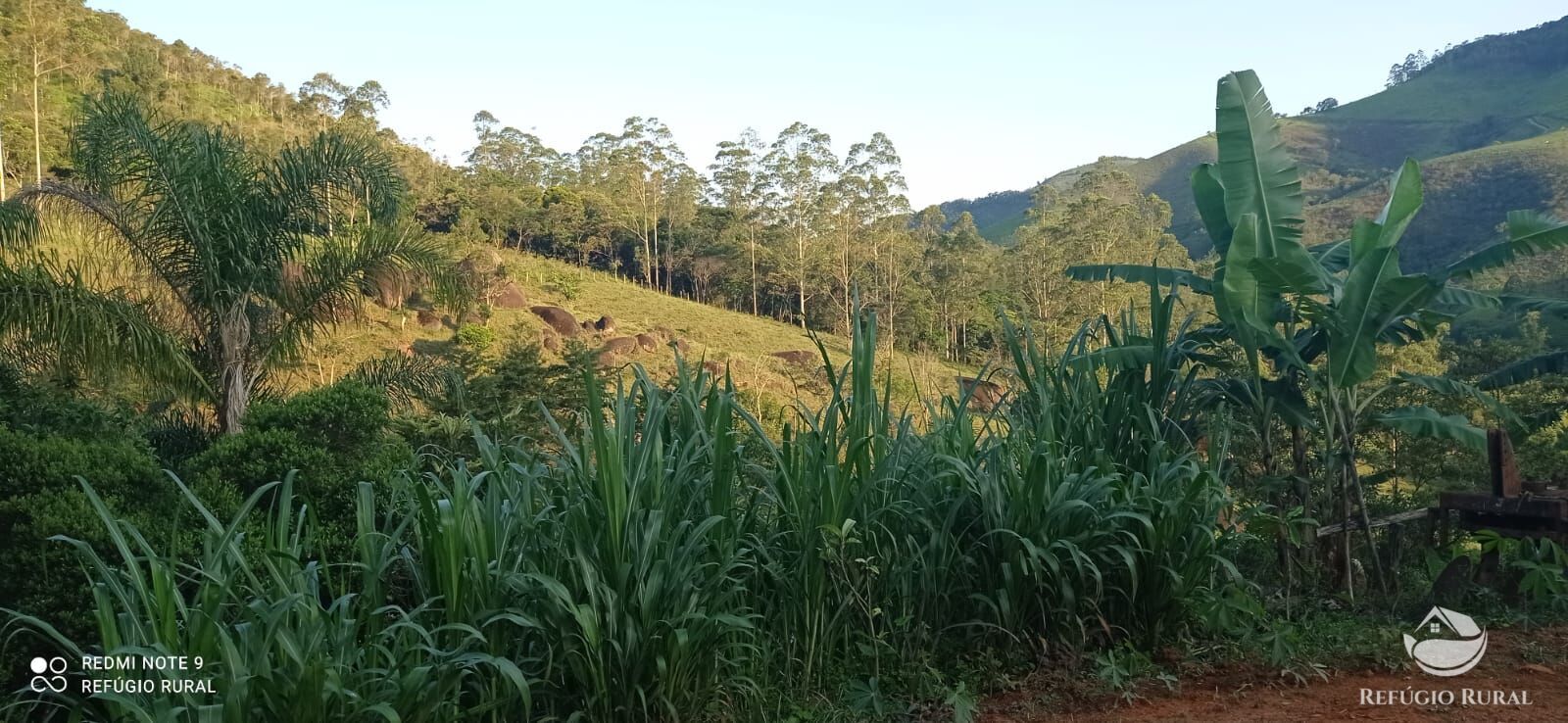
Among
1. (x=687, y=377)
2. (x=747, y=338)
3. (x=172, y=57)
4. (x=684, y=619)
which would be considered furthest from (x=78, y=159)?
(x=172, y=57)

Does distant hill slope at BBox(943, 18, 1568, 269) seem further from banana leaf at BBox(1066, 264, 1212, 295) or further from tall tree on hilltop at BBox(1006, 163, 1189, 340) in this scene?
banana leaf at BBox(1066, 264, 1212, 295)

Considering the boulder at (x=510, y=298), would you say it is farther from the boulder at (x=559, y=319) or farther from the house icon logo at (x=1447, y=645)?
the house icon logo at (x=1447, y=645)

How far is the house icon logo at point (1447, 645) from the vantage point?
9.85ft

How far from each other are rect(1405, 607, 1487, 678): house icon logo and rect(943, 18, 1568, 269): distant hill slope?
152 ft

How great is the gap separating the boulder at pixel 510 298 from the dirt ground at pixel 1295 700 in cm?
2655

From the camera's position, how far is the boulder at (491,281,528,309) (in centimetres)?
2773

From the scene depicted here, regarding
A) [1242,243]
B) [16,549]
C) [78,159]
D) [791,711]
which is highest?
[78,159]

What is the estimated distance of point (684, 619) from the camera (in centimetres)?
226

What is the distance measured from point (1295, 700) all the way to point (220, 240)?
24.9ft

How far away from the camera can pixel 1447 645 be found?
10.4 ft

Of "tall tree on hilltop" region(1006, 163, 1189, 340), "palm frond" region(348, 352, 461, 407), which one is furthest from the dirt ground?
"tall tree on hilltop" region(1006, 163, 1189, 340)

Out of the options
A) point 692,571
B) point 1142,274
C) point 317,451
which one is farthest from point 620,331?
point 692,571

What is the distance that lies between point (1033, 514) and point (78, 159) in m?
7.79

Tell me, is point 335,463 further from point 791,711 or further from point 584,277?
point 584,277
